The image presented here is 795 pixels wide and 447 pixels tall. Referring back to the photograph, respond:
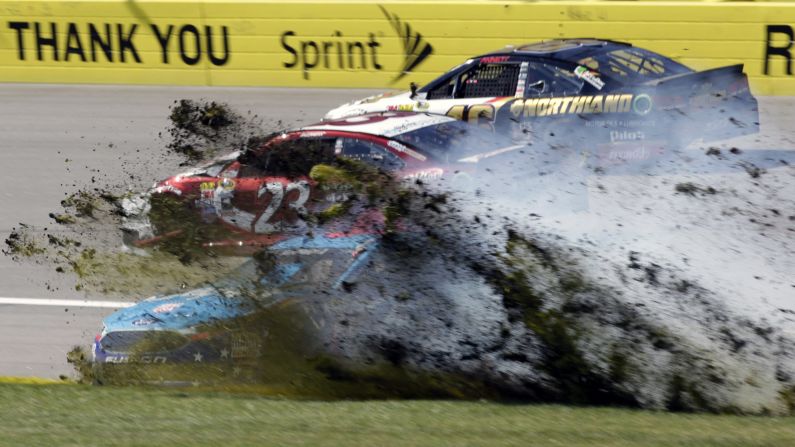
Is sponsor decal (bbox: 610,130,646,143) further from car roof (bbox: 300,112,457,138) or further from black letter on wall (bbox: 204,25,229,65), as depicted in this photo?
black letter on wall (bbox: 204,25,229,65)

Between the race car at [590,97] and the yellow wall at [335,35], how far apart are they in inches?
107

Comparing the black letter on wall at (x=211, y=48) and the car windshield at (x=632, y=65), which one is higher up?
the black letter on wall at (x=211, y=48)

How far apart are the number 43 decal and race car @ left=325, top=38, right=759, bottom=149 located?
7.42ft

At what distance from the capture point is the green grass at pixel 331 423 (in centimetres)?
461

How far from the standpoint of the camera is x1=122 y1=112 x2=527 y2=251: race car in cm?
668

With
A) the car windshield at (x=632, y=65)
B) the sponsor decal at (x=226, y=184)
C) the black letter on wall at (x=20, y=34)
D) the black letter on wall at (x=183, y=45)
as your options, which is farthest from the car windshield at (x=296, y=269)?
the black letter on wall at (x=20, y=34)

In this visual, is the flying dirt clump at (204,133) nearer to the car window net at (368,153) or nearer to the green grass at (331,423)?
the car window net at (368,153)

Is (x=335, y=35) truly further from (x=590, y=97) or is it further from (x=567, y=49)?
(x=590, y=97)

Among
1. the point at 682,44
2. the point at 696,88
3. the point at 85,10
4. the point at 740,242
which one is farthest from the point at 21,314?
the point at 682,44

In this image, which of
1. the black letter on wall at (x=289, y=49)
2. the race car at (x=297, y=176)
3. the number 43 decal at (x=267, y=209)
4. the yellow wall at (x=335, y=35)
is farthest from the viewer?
the black letter on wall at (x=289, y=49)

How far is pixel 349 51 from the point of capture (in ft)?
46.1

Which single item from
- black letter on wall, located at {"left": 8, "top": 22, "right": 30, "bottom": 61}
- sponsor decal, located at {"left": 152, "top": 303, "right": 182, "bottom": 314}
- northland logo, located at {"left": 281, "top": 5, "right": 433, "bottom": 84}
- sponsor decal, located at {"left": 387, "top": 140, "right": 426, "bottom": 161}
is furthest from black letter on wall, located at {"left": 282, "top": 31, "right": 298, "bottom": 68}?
sponsor decal, located at {"left": 152, "top": 303, "right": 182, "bottom": 314}

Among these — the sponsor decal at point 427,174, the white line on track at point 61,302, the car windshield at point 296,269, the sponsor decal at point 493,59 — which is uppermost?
the sponsor decal at point 493,59

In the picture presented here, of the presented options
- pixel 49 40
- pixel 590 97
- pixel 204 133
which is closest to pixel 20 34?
pixel 49 40
